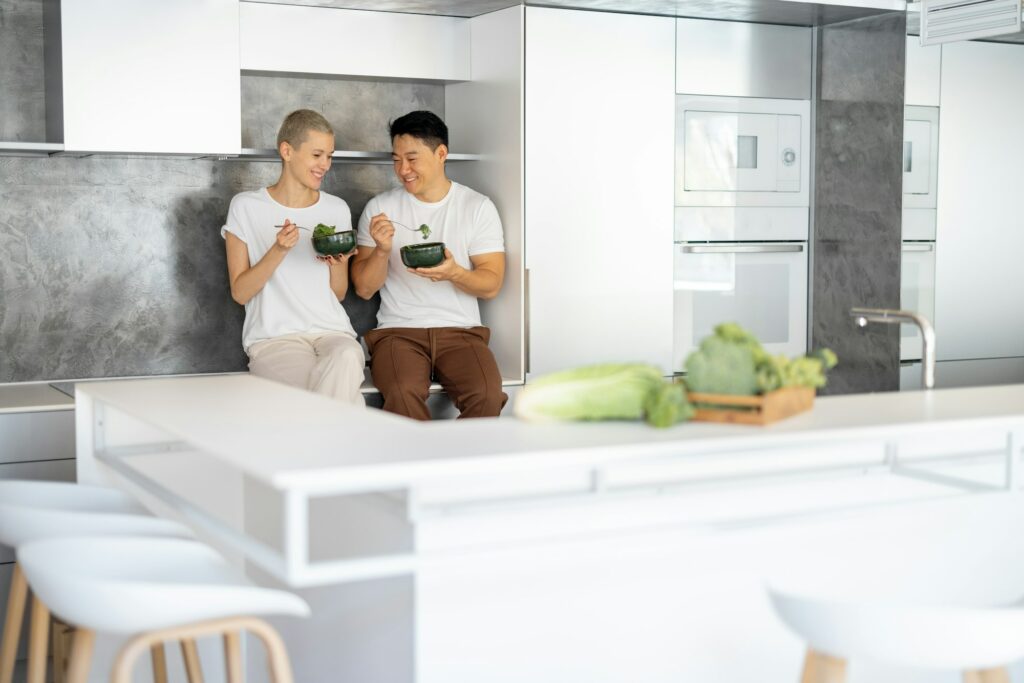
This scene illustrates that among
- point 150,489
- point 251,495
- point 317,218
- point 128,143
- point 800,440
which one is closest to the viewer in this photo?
point 800,440

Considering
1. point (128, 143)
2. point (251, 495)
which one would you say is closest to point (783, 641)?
point (251, 495)

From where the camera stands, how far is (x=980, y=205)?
4664 millimetres

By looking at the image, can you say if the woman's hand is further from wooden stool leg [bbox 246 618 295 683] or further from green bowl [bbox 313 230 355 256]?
wooden stool leg [bbox 246 618 295 683]

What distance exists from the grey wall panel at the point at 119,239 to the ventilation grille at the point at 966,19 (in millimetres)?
1905

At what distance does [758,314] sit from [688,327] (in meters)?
0.31

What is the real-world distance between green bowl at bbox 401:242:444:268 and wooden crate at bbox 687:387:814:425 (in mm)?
2036

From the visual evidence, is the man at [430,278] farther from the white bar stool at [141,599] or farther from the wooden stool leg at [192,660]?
the white bar stool at [141,599]

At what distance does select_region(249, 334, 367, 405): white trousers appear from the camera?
3.98 m

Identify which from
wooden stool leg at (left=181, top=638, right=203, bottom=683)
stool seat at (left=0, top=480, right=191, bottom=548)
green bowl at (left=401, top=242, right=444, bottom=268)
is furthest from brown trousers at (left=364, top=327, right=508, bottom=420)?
wooden stool leg at (left=181, top=638, right=203, bottom=683)

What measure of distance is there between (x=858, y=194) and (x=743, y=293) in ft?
1.83

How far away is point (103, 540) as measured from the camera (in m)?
2.05

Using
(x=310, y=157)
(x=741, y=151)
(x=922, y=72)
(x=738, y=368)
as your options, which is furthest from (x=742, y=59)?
(x=738, y=368)

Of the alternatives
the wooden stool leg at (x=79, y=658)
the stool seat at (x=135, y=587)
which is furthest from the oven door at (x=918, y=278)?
the wooden stool leg at (x=79, y=658)

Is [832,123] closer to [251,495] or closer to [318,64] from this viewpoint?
[318,64]
